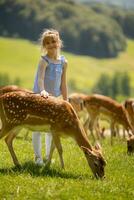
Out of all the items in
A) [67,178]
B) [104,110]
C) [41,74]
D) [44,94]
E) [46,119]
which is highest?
[41,74]

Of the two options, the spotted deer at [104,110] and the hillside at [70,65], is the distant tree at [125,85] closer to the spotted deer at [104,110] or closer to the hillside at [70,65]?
the hillside at [70,65]

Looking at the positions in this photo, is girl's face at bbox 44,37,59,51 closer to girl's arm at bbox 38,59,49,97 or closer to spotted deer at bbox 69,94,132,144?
girl's arm at bbox 38,59,49,97

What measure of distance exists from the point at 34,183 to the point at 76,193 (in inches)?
30.5

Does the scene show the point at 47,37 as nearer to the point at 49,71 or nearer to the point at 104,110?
the point at 49,71

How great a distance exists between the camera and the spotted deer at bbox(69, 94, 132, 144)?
20.1 m

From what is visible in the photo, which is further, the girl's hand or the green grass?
the girl's hand

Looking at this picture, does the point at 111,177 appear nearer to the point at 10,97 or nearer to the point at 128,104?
the point at 10,97

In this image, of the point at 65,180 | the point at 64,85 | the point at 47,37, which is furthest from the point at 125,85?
the point at 65,180

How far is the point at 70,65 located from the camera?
6693 inches

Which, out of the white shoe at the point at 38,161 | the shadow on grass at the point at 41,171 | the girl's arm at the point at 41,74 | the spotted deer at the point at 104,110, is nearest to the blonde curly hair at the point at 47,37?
the girl's arm at the point at 41,74

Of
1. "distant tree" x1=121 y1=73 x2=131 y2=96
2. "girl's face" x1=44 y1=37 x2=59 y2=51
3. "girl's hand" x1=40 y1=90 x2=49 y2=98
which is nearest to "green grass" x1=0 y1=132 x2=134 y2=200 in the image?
"girl's hand" x1=40 y1=90 x2=49 y2=98

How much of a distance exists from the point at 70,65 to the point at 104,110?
150 meters

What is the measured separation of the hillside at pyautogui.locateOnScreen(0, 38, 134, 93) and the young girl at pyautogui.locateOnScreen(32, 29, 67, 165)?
12868 cm

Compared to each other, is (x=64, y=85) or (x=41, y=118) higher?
(x=64, y=85)
